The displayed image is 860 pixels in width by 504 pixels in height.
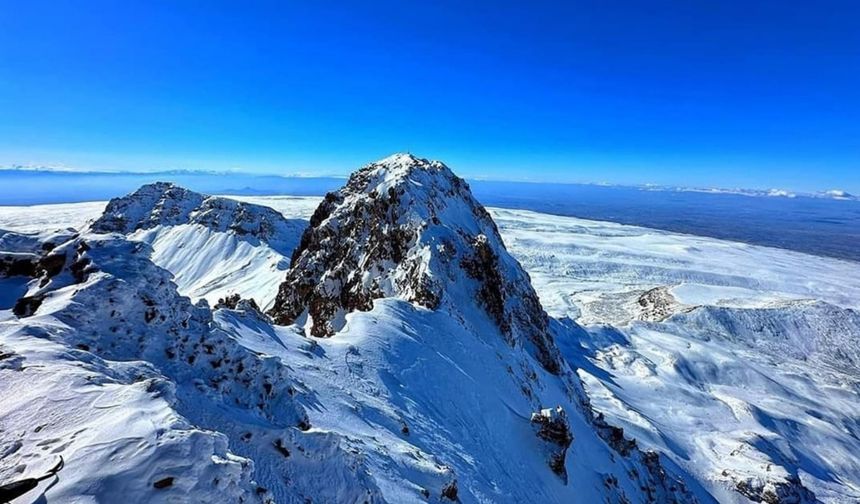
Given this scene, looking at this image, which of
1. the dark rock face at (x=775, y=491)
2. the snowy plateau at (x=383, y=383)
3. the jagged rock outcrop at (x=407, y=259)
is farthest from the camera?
the dark rock face at (x=775, y=491)

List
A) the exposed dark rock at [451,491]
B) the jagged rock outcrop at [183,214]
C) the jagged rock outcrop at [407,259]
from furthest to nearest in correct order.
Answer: the jagged rock outcrop at [183,214] → the jagged rock outcrop at [407,259] → the exposed dark rock at [451,491]

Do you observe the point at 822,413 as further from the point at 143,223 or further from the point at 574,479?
the point at 143,223

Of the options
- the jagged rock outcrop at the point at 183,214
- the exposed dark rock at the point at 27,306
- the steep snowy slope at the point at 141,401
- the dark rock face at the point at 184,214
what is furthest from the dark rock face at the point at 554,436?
the jagged rock outcrop at the point at 183,214

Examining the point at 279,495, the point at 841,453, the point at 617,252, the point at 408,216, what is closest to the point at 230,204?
the point at 408,216

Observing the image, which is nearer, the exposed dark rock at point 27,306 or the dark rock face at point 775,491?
the exposed dark rock at point 27,306

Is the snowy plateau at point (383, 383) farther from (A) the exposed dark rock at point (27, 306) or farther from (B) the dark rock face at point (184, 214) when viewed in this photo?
(B) the dark rock face at point (184, 214)

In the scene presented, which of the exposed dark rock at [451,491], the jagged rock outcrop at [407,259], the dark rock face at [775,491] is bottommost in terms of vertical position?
the dark rock face at [775,491]
